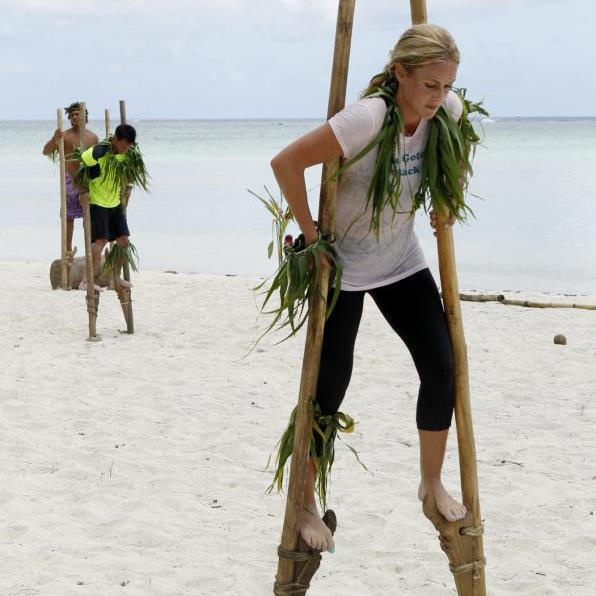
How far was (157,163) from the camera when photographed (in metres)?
45.9

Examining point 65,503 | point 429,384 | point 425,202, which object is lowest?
point 65,503

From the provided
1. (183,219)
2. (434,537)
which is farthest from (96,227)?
(183,219)

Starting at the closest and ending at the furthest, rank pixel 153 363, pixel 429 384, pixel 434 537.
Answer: pixel 429 384 → pixel 434 537 → pixel 153 363

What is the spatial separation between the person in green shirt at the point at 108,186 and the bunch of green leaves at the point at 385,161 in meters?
5.12

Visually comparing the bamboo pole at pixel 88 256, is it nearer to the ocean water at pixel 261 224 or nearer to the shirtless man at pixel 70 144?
the shirtless man at pixel 70 144

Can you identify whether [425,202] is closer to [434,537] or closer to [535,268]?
[434,537]

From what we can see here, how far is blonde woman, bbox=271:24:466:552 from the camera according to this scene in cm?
313

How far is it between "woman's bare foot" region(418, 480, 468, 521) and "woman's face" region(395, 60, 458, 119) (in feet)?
4.14

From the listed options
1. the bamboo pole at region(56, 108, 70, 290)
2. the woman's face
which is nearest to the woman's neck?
the woman's face

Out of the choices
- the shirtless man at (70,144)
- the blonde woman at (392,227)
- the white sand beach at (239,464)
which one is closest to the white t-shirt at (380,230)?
the blonde woman at (392,227)

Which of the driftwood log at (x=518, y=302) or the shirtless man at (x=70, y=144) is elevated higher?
the shirtless man at (x=70, y=144)

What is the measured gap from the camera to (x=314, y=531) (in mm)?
3420

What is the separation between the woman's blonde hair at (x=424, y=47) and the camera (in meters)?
3.10

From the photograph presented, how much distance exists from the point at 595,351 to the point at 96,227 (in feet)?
14.1
